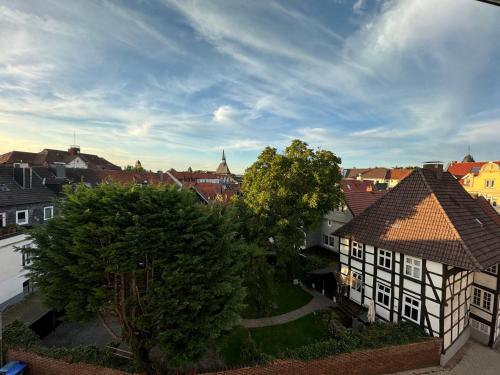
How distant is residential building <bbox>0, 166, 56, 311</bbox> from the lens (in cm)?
1568

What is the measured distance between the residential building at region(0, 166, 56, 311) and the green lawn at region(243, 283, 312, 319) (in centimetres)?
1210

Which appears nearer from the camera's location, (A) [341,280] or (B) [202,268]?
(B) [202,268]

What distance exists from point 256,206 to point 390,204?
327 inches

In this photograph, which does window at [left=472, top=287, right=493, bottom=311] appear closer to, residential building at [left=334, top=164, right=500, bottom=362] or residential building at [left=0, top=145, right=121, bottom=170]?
residential building at [left=334, top=164, right=500, bottom=362]

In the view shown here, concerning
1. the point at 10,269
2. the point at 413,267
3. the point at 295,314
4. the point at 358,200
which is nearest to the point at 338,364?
the point at 295,314

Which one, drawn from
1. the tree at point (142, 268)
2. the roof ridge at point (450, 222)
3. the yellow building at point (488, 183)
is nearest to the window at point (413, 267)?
the roof ridge at point (450, 222)

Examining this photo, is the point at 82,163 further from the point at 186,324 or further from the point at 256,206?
the point at 186,324

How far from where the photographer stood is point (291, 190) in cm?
1759

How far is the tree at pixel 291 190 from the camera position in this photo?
17.2 m

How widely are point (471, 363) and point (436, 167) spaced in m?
10.3

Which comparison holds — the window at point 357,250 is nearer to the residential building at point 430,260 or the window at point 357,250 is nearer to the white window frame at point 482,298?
the residential building at point 430,260

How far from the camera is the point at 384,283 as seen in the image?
1552 cm

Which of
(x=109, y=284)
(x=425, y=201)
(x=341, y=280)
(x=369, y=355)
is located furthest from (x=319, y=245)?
(x=109, y=284)

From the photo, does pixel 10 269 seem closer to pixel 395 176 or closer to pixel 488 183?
pixel 488 183
